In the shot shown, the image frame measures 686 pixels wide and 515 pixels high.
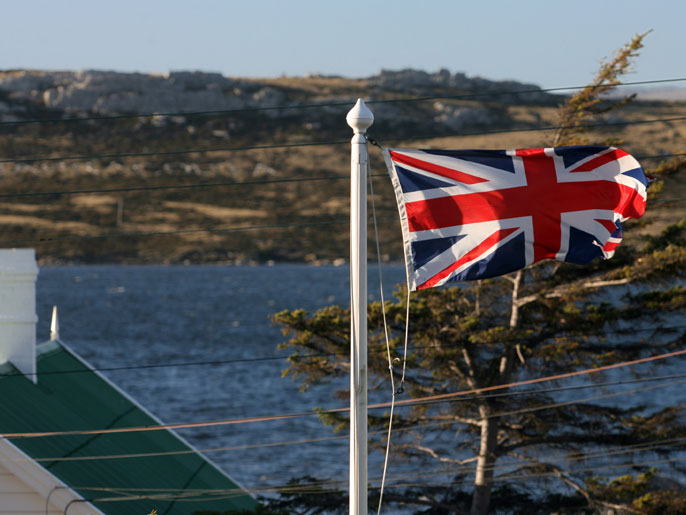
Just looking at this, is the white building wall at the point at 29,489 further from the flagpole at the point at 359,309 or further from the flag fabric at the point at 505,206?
the flag fabric at the point at 505,206

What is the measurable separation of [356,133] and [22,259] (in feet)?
30.5

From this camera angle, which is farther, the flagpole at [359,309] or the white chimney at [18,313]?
the white chimney at [18,313]

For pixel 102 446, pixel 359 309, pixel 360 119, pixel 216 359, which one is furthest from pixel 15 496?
pixel 216 359

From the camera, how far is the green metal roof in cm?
1475

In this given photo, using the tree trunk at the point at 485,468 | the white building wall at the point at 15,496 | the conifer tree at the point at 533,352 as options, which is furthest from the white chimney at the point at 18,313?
the tree trunk at the point at 485,468

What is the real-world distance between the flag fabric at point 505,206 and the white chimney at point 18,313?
342 inches

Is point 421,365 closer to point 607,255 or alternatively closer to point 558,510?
point 558,510

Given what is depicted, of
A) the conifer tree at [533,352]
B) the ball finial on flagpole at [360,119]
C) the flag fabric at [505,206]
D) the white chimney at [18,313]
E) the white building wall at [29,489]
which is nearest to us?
the ball finial on flagpole at [360,119]

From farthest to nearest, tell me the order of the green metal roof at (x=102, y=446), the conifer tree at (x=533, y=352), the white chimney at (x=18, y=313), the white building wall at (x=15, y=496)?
the conifer tree at (x=533, y=352), the white chimney at (x=18, y=313), the green metal roof at (x=102, y=446), the white building wall at (x=15, y=496)

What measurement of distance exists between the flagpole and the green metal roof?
551 cm

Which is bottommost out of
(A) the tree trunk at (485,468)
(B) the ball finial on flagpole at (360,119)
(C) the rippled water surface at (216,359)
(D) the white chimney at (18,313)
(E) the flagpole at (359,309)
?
(C) the rippled water surface at (216,359)

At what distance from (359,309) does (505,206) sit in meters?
1.91

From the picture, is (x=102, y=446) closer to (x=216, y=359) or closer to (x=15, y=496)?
(x=15, y=496)

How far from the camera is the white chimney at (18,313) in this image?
16844 mm
